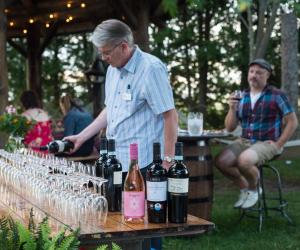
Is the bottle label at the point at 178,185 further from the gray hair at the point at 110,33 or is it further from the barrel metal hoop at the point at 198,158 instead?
the barrel metal hoop at the point at 198,158

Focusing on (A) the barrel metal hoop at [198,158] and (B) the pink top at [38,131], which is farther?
(B) the pink top at [38,131]

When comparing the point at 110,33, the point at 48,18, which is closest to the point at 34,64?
the point at 48,18

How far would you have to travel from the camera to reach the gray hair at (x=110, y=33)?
3012mm

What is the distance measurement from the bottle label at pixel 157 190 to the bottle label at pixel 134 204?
4 cm

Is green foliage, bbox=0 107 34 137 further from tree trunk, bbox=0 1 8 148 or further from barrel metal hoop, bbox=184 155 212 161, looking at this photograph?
tree trunk, bbox=0 1 8 148

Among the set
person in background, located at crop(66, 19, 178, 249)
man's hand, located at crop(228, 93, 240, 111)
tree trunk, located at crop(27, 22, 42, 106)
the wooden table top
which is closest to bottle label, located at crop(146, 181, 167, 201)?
the wooden table top

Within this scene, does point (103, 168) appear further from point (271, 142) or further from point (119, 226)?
point (271, 142)

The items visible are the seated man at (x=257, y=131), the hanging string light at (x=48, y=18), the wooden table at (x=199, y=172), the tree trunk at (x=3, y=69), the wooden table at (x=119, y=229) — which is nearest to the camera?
the wooden table at (x=119, y=229)

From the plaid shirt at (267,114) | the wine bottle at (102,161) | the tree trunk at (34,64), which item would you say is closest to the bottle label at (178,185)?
the wine bottle at (102,161)

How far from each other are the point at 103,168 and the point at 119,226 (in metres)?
0.37

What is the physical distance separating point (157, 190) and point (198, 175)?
2737 mm

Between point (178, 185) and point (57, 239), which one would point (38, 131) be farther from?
point (57, 239)

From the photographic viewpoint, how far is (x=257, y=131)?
5375 millimetres

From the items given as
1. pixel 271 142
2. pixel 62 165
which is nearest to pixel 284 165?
pixel 271 142
